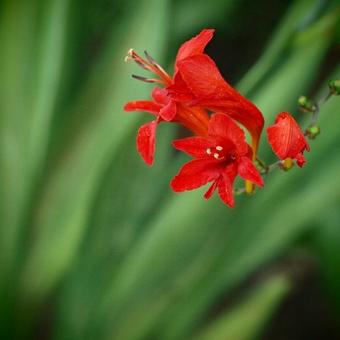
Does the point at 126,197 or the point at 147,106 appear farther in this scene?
the point at 126,197

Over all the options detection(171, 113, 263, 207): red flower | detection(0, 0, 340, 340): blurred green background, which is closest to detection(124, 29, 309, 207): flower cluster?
detection(171, 113, 263, 207): red flower

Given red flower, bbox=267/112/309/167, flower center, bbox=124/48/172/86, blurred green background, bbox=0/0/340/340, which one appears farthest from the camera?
blurred green background, bbox=0/0/340/340

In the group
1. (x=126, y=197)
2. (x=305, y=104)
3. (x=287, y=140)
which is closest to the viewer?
(x=287, y=140)

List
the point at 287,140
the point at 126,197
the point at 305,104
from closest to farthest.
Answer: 1. the point at 287,140
2. the point at 305,104
3. the point at 126,197

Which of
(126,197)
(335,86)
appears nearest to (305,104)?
(335,86)

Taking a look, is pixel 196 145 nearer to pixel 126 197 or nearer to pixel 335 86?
pixel 335 86

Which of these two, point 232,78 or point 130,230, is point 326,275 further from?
point 232,78

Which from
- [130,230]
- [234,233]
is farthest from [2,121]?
[234,233]

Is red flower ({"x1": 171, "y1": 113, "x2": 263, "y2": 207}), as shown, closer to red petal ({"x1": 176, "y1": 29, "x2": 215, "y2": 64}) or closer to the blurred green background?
red petal ({"x1": 176, "y1": 29, "x2": 215, "y2": 64})
